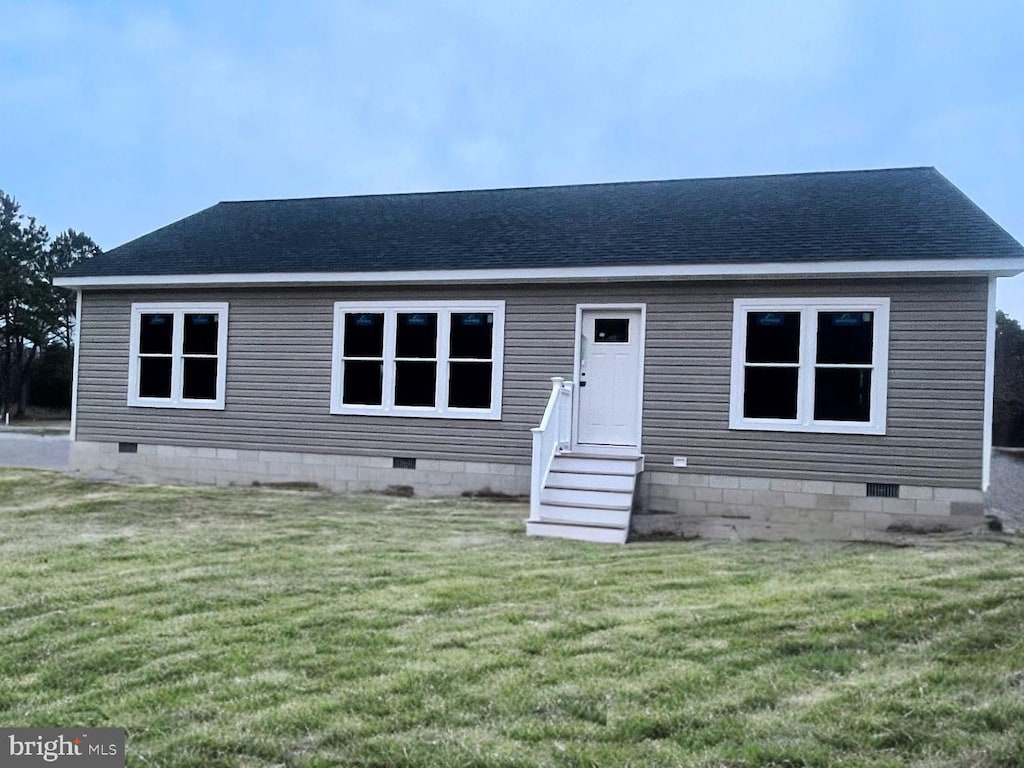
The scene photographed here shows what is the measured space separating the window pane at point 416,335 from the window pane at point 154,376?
397cm

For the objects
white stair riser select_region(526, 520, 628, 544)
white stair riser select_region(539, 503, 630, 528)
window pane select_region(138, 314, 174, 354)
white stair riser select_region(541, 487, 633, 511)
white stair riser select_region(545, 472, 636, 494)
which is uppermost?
window pane select_region(138, 314, 174, 354)

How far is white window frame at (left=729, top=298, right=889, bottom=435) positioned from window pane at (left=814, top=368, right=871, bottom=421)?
0.20ft

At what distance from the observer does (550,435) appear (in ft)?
34.0

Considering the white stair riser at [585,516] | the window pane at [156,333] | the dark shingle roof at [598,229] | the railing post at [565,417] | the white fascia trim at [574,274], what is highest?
the dark shingle roof at [598,229]

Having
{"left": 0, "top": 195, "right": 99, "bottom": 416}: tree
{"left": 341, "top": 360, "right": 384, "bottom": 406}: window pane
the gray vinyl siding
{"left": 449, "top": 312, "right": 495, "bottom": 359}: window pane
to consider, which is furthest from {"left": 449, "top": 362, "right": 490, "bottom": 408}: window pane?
{"left": 0, "top": 195, "right": 99, "bottom": 416}: tree

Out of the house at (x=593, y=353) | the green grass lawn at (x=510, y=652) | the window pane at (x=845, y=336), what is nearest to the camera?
the green grass lawn at (x=510, y=652)

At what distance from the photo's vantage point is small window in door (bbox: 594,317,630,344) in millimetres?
11250

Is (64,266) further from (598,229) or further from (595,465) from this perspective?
(595,465)

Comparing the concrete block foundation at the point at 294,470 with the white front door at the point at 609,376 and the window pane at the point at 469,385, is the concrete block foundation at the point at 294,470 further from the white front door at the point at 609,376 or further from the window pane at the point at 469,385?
the white front door at the point at 609,376

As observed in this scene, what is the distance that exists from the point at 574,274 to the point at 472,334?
174 centimetres

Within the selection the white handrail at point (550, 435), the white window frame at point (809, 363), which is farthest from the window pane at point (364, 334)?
the white window frame at point (809, 363)

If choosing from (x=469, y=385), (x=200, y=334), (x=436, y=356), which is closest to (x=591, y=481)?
(x=469, y=385)

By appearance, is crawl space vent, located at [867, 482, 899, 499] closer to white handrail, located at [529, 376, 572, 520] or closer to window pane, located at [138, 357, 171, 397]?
white handrail, located at [529, 376, 572, 520]

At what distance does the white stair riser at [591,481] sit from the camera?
32.5ft
